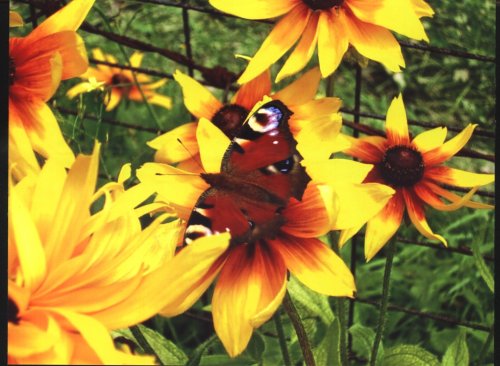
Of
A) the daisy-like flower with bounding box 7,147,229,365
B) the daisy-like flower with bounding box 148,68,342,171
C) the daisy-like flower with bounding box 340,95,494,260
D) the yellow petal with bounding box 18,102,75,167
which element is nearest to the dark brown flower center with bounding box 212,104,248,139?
the daisy-like flower with bounding box 148,68,342,171

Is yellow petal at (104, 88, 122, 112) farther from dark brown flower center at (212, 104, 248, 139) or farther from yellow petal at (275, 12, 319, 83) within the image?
yellow petal at (275, 12, 319, 83)

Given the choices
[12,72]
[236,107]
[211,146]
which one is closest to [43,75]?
[12,72]

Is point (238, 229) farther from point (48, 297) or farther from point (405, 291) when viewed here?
point (405, 291)

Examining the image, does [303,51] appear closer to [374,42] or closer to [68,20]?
[374,42]

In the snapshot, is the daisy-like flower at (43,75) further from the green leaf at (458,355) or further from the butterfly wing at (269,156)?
the green leaf at (458,355)

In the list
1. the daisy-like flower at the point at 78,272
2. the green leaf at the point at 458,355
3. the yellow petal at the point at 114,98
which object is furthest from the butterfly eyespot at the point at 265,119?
the yellow petal at the point at 114,98

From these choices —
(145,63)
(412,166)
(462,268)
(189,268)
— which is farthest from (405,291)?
(189,268)
